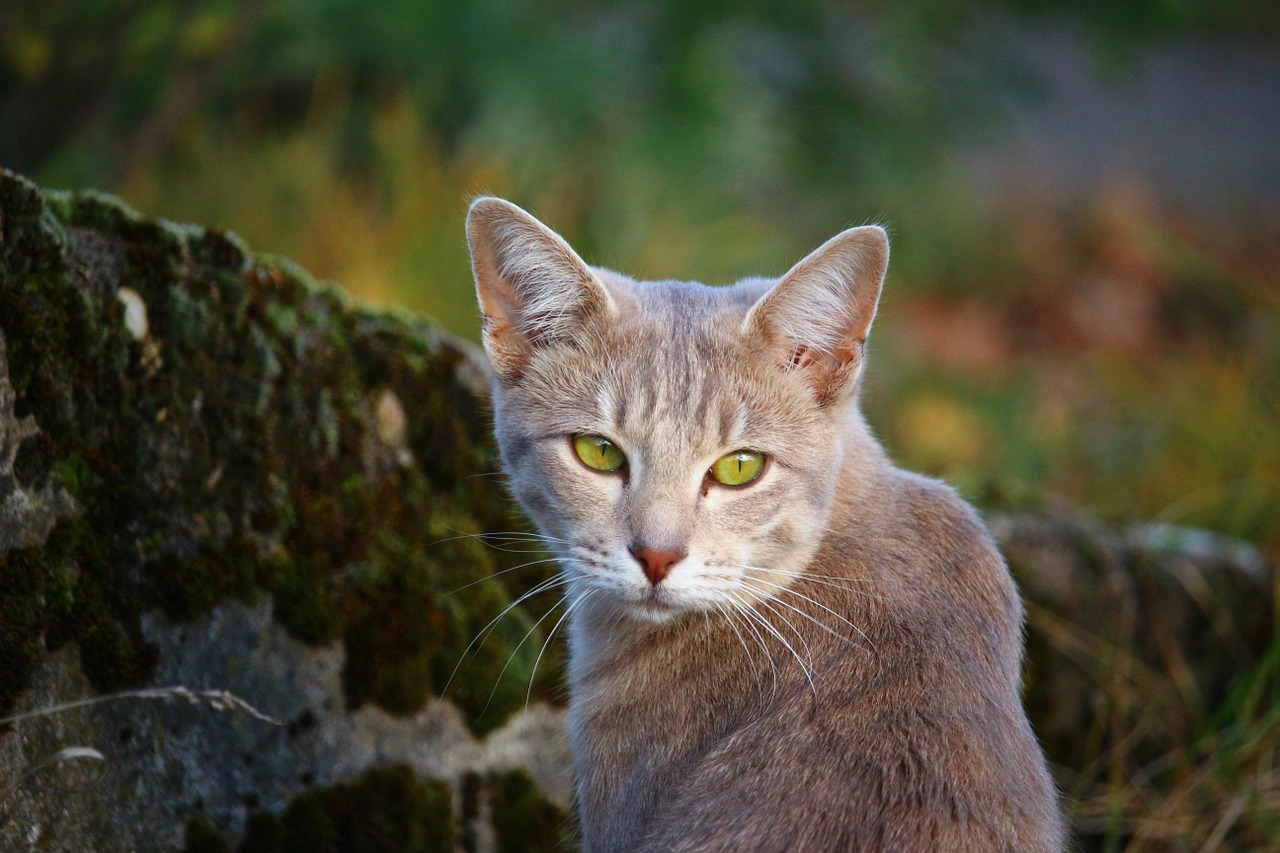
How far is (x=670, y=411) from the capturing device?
2.81 meters

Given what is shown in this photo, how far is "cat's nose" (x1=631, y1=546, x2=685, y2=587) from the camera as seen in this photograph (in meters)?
2.62

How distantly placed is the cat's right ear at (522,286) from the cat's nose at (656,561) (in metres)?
0.68

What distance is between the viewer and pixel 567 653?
3.58 metres

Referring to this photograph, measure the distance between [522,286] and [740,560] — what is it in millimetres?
914

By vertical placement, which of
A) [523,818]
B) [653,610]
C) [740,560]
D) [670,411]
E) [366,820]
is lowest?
[523,818]

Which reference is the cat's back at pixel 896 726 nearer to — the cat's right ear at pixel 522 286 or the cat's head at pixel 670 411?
the cat's head at pixel 670 411

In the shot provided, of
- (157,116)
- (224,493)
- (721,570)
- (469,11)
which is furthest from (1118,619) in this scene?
(157,116)

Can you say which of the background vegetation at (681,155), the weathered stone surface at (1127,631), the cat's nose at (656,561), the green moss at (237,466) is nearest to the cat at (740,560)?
the cat's nose at (656,561)

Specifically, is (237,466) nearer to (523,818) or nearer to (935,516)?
(523,818)

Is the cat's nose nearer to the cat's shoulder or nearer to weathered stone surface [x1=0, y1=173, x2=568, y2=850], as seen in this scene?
the cat's shoulder

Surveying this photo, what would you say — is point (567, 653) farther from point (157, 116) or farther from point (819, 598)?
point (157, 116)

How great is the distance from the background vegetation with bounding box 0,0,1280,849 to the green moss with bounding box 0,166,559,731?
85.8 inches

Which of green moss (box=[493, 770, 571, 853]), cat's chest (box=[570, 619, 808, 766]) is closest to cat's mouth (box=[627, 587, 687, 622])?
cat's chest (box=[570, 619, 808, 766])

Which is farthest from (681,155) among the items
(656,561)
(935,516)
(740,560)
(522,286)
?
(656,561)
